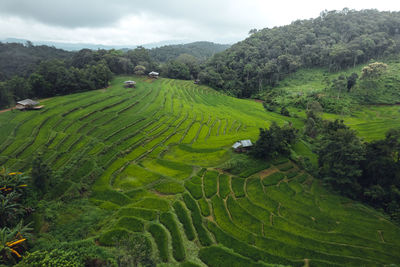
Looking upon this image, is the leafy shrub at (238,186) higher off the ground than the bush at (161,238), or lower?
higher

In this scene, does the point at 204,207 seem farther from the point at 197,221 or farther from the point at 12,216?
the point at 12,216

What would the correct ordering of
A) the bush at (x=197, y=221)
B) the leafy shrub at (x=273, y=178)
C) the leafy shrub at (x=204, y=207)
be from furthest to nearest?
the leafy shrub at (x=273, y=178)
the leafy shrub at (x=204, y=207)
the bush at (x=197, y=221)

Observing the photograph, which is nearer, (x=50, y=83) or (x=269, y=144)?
(x=269, y=144)

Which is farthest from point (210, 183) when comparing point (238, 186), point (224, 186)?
point (238, 186)

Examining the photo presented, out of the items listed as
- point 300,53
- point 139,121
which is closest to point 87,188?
point 139,121

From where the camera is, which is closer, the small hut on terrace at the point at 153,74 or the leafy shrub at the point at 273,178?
the leafy shrub at the point at 273,178

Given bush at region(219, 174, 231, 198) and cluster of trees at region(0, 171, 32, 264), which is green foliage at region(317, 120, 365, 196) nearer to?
bush at region(219, 174, 231, 198)

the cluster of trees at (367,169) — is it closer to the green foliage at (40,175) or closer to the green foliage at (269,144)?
the green foliage at (269,144)

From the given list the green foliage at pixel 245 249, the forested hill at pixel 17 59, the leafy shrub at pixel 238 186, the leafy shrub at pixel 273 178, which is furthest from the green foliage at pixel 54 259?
the forested hill at pixel 17 59

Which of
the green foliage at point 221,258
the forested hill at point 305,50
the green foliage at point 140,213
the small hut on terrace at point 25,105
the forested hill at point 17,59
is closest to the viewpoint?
the green foliage at point 221,258
